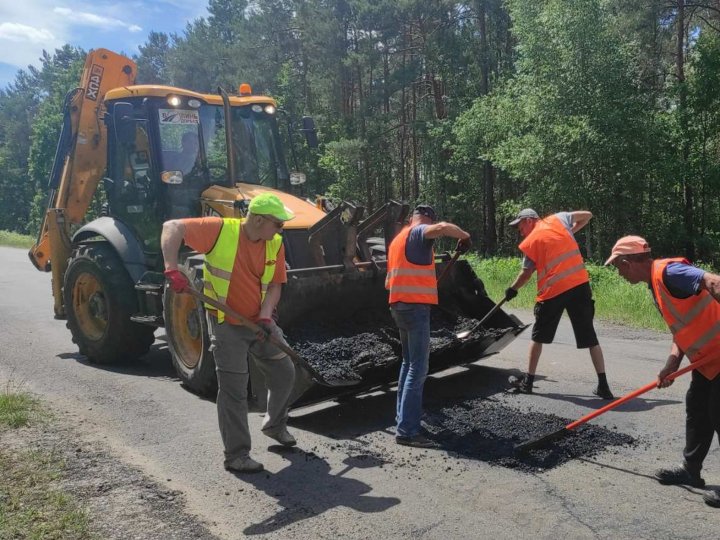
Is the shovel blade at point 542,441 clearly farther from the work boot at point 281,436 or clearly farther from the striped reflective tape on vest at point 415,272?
the work boot at point 281,436

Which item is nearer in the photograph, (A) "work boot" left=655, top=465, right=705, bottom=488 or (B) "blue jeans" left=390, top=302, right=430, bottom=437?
(A) "work boot" left=655, top=465, right=705, bottom=488

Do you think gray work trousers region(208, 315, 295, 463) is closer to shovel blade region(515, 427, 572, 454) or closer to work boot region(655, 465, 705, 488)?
shovel blade region(515, 427, 572, 454)

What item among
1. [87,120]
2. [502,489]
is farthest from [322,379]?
[87,120]

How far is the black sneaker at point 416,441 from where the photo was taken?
468 cm

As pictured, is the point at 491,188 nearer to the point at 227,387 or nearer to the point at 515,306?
the point at 515,306

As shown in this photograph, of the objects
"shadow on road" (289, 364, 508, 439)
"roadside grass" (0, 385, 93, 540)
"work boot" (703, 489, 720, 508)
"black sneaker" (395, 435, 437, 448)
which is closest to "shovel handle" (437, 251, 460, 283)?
"shadow on road" (289, 364, 508, 439)

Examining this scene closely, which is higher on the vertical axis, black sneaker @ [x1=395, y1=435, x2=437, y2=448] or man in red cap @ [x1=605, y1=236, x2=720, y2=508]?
man in red cap @ [x1=605, y1=236, x2=720, y2=508]

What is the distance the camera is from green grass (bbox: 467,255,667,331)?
9.52 metres

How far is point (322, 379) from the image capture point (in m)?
4.89

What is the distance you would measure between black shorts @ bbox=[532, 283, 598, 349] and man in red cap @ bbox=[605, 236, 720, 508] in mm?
1984

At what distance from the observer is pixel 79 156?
853cm

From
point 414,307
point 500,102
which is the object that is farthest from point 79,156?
point 500,102

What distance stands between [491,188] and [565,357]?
72.6ft

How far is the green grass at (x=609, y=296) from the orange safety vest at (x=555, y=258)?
3.65 meters
